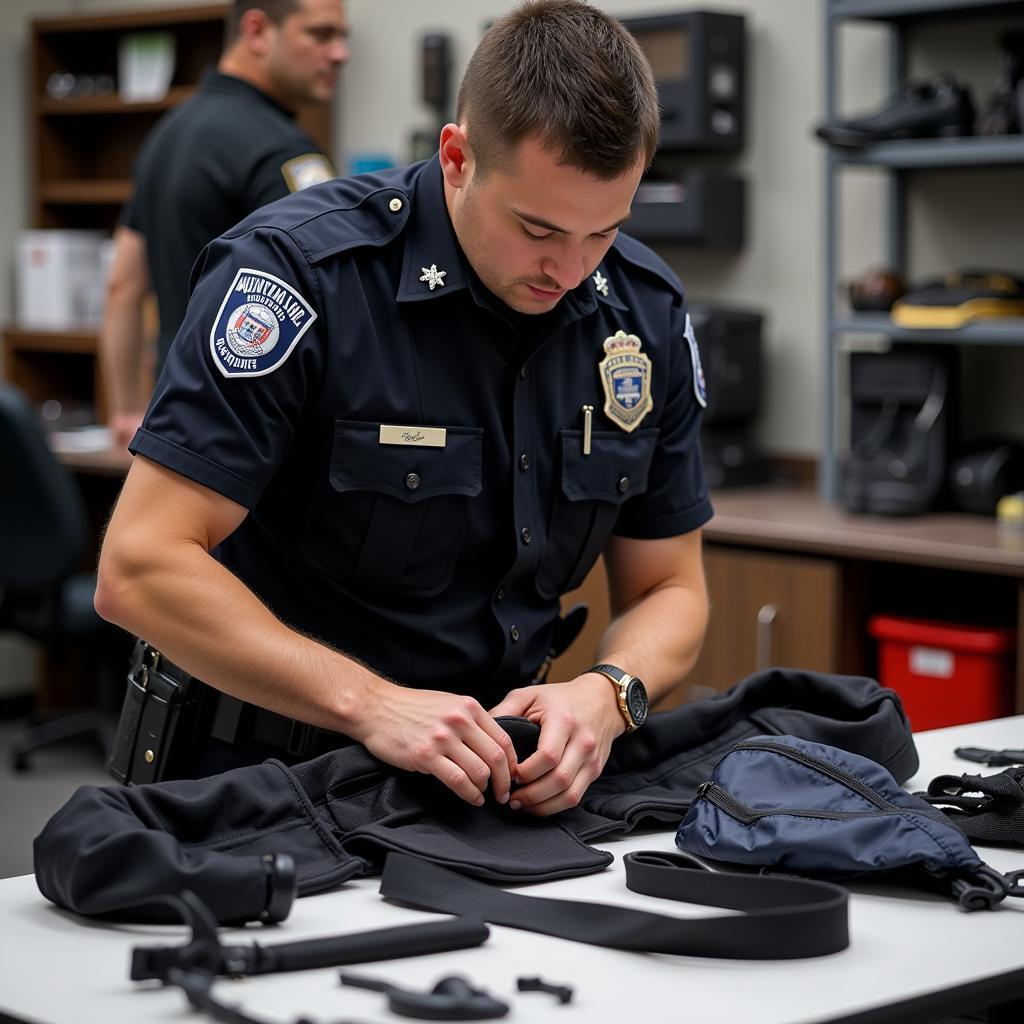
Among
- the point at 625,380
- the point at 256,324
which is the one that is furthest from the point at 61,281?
the point at 256,324

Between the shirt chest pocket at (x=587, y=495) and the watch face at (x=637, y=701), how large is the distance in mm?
186

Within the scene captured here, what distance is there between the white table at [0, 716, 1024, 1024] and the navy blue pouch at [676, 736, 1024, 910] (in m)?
0.02

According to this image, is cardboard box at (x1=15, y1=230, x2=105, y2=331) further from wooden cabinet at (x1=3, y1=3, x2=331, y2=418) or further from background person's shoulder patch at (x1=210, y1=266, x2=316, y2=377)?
background person's shoulder patch at (x1=210, y1=266, x2=316, y2=377)

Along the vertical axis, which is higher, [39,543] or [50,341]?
[50,341]

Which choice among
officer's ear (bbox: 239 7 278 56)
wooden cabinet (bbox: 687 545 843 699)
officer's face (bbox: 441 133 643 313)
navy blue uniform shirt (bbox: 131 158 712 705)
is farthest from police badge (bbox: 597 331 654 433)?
officer's ear (bbox: 239 7 278 56)

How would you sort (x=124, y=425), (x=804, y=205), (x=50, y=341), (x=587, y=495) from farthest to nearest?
1. (x=50, y=341)
2. (x=124, y=425)
3. (x=804, y=205)
4. (x=587, y=495)

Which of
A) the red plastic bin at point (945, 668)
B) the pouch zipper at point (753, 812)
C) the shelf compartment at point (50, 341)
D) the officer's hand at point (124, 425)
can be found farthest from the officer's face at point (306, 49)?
the pouch zipper at point (753, 812)

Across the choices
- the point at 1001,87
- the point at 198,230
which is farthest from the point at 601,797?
the point at 1001,87

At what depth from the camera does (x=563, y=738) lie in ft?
4.66

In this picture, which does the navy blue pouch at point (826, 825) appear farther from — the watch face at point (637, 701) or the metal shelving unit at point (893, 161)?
the metal shelving unit at point (893, 161)

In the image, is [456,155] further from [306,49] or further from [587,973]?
[306,49]

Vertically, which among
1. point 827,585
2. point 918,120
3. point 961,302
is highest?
point 918,120

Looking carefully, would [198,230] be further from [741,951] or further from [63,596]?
[741,951]

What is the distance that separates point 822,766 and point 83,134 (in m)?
4.65
